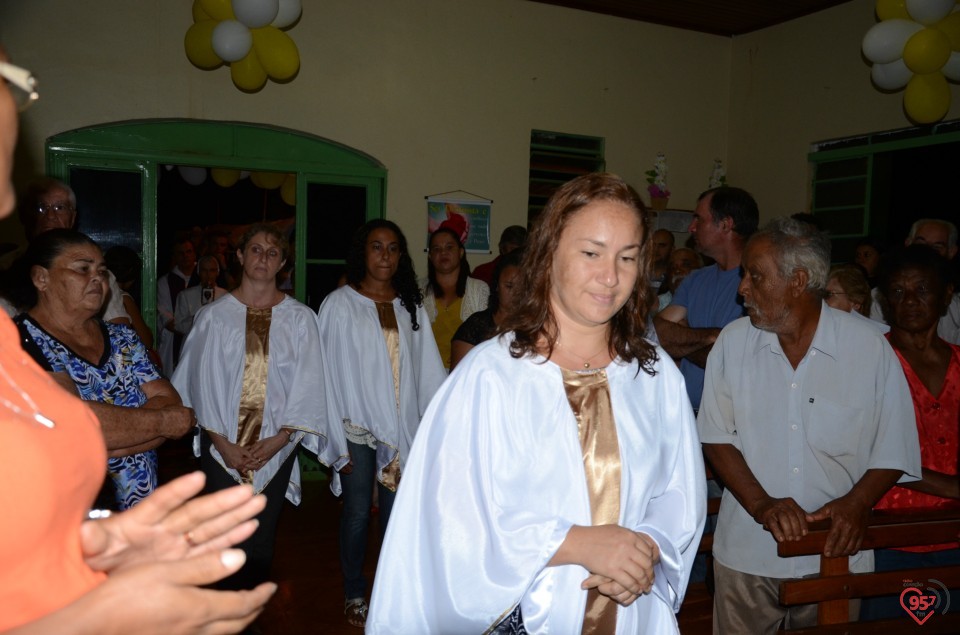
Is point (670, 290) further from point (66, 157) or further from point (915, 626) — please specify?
point (66, 157)

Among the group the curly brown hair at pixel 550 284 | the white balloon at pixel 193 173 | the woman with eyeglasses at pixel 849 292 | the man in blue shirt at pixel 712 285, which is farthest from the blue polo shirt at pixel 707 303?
the white balloon at pixel 193 173

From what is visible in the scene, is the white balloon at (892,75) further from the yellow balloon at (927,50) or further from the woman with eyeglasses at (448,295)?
the woman with eyeglasses at (448,295)

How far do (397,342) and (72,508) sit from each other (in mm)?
3183

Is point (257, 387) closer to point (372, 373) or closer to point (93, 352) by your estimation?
point (372, 373)

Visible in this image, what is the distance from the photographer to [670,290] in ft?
21.8

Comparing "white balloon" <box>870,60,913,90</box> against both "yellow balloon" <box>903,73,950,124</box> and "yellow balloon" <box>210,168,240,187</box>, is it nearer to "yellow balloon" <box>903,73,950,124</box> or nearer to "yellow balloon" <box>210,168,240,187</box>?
"yellow balloon" <box>903,73,950,124</box>

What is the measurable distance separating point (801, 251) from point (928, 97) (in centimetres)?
395

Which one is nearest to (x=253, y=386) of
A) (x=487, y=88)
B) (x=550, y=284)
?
(x=550, y=284)

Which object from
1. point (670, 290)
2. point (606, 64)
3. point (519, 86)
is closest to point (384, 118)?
point (519, 86)

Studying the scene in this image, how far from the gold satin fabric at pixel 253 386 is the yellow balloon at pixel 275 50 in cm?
254

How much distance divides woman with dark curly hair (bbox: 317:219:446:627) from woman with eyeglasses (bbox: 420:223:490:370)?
82 centimetres

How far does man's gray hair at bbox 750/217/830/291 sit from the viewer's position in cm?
272

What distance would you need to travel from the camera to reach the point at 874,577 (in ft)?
7.87

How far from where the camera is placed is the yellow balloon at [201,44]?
5547 mm
